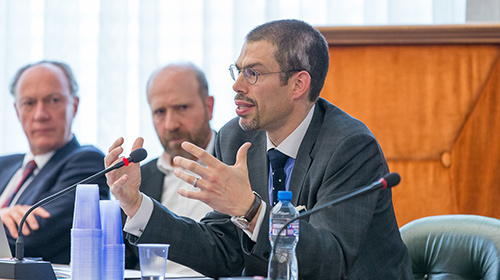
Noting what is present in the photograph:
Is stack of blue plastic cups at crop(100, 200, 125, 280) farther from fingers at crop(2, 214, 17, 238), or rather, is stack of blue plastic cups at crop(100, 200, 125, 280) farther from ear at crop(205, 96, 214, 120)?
ear at crop(205, 96, 214, 120)

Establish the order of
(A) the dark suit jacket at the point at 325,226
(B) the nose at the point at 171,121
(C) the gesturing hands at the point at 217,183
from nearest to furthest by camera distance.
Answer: (C) the gesturing hands at the point at 217,183
(A) the dark suit jacket at the point at 325,226
(B) the nose at the point at 171,121

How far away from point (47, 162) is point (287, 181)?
1.54 m

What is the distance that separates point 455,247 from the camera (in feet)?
6.13

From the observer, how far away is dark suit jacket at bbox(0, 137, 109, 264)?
8.84 ft

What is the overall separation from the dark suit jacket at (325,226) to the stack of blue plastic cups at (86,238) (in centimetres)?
33

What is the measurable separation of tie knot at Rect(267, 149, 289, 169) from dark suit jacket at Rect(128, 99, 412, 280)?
0.02 metres

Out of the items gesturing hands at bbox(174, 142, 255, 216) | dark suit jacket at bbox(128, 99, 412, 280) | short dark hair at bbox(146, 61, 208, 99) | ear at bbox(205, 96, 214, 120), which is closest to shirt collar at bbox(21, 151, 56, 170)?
short dark hair at bbox(146, 61, 208, 99)

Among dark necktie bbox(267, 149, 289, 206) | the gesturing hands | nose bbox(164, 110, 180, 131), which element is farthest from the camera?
nose bbox(164, 110, 180, 131)

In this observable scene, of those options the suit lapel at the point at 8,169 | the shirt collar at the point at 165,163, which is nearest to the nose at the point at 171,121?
the shirt collar at the point at 165,163

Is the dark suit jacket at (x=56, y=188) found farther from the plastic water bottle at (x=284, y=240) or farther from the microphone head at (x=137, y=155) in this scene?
the plastic water bottle at (x=284, y=240)

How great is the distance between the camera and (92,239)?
143cm

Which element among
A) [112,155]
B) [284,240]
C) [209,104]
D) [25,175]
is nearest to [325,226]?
[284,240]

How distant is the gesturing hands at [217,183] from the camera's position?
1.45 meters

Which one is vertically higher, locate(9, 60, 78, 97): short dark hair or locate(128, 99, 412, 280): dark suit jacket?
locate(9, 60, 78, 97): short dark hair
